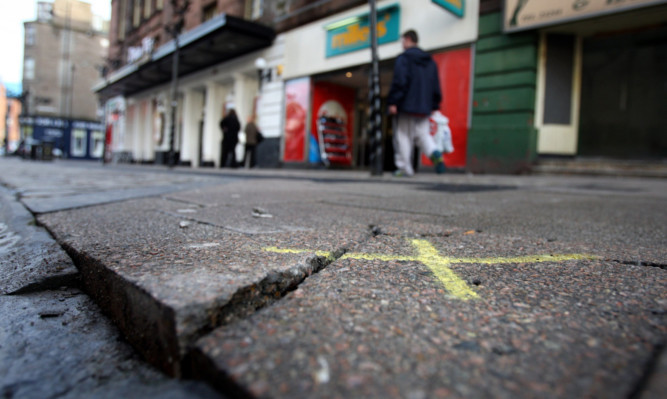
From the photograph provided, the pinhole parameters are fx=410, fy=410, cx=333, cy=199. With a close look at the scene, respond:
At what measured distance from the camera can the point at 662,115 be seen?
29.0ft

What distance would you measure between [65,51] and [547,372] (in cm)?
5080

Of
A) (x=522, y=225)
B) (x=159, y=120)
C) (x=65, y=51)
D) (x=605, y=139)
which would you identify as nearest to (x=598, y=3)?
(x=605, y=139)

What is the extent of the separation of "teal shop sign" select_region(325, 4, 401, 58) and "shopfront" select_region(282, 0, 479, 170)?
0.02 m

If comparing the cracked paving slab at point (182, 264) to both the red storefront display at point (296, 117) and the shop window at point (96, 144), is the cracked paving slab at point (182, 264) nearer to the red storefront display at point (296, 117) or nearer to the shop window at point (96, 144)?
the red storefront display at point (296, 117)

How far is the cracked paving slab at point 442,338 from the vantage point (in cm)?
50

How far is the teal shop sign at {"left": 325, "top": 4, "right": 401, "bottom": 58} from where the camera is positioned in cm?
1005

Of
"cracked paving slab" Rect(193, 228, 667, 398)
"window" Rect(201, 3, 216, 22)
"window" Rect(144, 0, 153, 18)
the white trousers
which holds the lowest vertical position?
"cracked paving slab" Rect(193, 228, 667, 398)

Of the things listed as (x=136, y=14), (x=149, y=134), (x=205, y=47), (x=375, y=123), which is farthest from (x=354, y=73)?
(x=136, y=14)

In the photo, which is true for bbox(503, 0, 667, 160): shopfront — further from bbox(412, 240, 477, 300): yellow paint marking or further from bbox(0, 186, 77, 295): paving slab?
bbox(0, 186, 77, 295): paving slab

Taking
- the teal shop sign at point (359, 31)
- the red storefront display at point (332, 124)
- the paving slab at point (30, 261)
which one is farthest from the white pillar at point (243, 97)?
the paving slab at point (30, 261)

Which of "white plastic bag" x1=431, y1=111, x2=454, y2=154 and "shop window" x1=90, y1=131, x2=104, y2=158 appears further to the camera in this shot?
"shop window" x1=90, y1=131, x2=104, y2=158

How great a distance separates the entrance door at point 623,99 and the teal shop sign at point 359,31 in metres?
4.20

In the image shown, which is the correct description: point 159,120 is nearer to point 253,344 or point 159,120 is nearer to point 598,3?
point 598,3

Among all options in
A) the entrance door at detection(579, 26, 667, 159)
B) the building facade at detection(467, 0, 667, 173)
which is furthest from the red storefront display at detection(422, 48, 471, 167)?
the entrance door at detection(579, 26, 667, 159)
